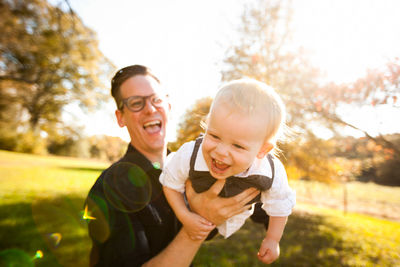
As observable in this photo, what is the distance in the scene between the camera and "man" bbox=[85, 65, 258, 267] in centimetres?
152

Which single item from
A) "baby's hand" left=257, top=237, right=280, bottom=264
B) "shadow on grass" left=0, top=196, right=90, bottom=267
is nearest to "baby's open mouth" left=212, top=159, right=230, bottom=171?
"baby's hand" left=257, top=237, right=280, bottom=264

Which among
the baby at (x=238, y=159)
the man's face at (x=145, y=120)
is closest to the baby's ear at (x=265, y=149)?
the baby at (x=238, y=159)

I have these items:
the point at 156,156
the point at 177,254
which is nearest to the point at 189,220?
the point at 177,254

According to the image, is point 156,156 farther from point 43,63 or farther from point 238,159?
point 43,63

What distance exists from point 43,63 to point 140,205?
2285cm

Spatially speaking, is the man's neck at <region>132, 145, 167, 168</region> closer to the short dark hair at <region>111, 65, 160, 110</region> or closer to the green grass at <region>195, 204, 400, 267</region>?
the short dark hair at <region>111, 65, 160, 110</region>

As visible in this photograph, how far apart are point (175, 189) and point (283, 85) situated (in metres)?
7.02

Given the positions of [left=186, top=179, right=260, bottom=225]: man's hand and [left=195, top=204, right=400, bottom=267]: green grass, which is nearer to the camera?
[left=186, top=179, right=260, bottom=225]: man's hand

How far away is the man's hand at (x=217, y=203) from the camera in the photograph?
1770 millimetres

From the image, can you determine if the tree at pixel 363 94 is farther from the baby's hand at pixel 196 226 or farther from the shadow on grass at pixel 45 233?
the shadow on grass at pixel 45 233

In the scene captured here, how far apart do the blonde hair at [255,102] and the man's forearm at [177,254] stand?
0.95 m

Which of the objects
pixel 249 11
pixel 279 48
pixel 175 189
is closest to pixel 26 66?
pixel 249 11

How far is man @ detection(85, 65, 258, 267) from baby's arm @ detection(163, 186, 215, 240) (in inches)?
1.7

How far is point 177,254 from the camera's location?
1592 millimetres
